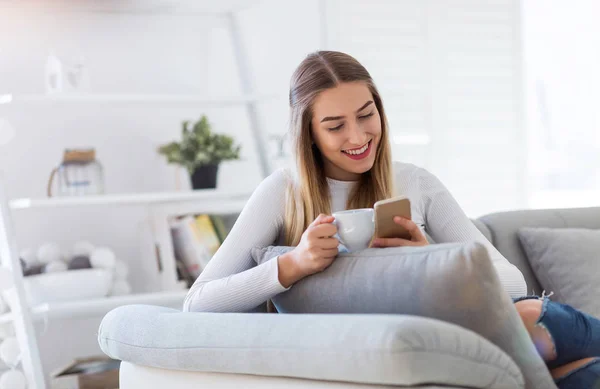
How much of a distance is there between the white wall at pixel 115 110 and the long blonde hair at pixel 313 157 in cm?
→ 140

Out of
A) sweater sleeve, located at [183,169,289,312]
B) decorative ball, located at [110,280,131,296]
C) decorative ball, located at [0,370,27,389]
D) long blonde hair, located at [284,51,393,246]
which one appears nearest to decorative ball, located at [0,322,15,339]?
decorative ball, located at [0,370,27,389]

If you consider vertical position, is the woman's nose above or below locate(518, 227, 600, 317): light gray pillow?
above

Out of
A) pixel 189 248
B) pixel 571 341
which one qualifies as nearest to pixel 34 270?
pixel 189 248

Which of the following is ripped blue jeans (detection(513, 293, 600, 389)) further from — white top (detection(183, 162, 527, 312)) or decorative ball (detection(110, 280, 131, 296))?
decorative ball (detection(110, 280, 131, 296))

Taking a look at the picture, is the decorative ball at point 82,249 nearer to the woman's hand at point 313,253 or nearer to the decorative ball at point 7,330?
the decorative ball at point 7,330

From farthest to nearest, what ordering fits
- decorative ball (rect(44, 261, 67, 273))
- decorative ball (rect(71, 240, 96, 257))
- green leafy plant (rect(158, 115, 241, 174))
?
green leafy plant (rect(158, 115, 241, 174)) < decorative ball (rect(71, 240, 96, 257)) < decorative ball (rect(44, 261, 67, 273))

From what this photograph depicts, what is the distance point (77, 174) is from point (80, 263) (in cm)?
34

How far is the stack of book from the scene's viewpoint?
313 cm

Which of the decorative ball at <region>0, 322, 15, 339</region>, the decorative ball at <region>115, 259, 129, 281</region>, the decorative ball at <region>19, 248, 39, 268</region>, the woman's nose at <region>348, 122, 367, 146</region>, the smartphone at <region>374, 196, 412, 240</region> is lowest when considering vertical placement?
the decorative ball at <region>0, 322, 15, 339</region>

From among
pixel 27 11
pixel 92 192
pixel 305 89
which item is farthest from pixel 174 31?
pixel 305 89

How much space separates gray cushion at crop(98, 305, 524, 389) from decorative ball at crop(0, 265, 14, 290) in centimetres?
137

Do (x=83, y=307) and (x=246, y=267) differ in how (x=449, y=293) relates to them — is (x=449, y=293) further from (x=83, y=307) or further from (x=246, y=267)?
(x=83, y=307)

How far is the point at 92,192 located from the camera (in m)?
2.96

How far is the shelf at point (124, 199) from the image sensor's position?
9.16 ft
